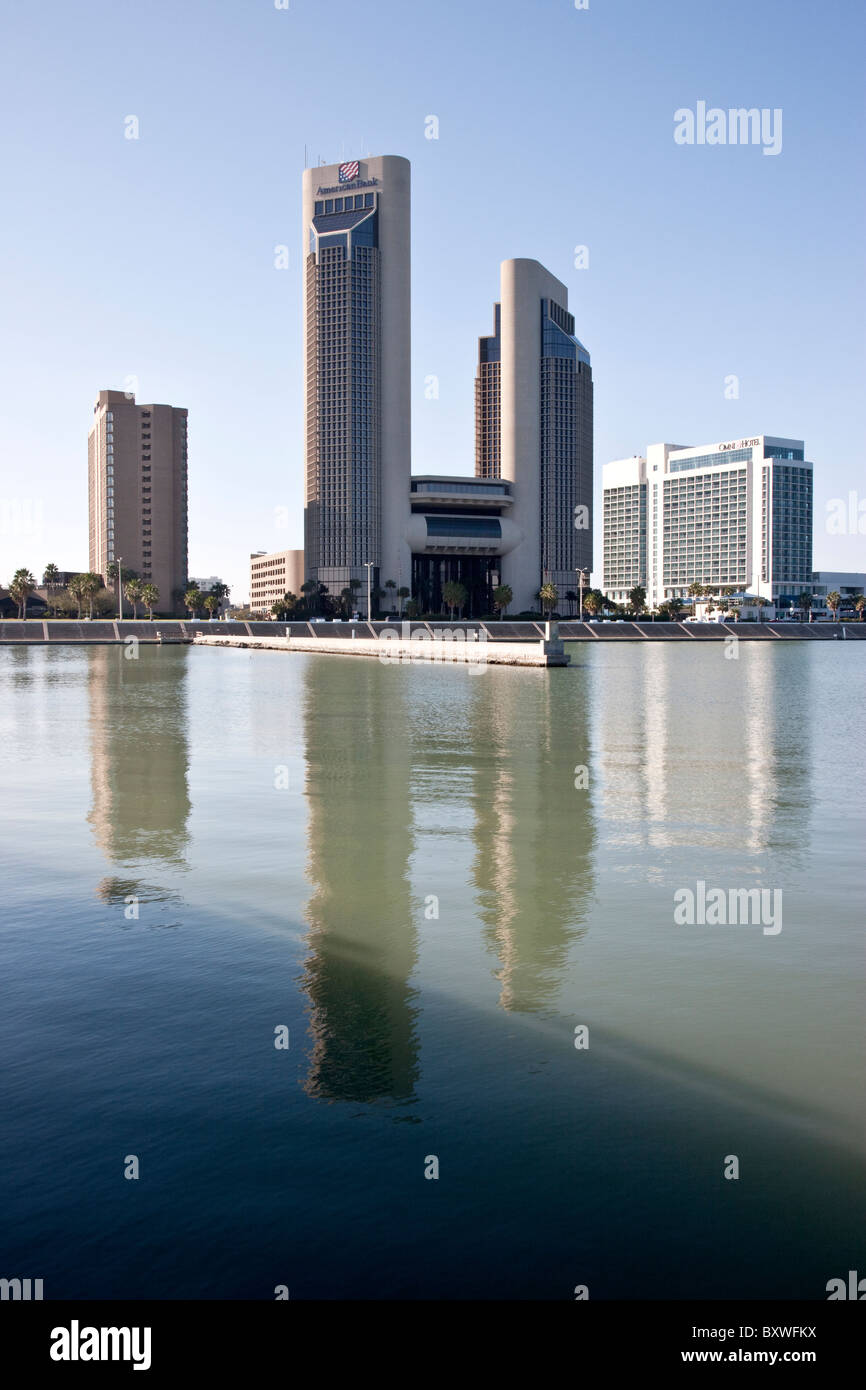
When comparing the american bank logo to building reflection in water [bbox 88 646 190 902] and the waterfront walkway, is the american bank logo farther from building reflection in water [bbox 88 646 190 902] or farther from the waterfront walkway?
the waterfront walkway

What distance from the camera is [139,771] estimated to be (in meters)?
31.0

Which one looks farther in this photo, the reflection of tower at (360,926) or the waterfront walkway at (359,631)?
the waterfront walkway at (359,631)

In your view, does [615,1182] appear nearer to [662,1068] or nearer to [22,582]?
[662,1068]

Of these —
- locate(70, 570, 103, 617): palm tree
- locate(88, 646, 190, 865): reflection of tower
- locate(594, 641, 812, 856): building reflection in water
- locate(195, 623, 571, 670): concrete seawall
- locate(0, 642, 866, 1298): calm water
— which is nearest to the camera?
locate(0, 642, 866, 1298): calm water

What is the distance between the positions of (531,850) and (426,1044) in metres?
9.69

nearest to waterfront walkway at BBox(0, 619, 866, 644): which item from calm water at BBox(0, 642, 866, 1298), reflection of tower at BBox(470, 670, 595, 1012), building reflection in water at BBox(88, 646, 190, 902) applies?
building reflection in water at BBox(88, 646, 190, 902)

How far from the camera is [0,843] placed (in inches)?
828

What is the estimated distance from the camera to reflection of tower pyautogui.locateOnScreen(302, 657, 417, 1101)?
10.6m

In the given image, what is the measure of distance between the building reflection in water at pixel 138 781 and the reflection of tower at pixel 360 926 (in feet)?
9.40

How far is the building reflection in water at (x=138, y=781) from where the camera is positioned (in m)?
19.9

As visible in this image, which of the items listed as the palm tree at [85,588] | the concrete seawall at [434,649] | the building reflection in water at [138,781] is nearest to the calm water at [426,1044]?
the building reflection in water at [138,781]

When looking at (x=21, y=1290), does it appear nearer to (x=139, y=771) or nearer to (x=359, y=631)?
(x=139, y=771)

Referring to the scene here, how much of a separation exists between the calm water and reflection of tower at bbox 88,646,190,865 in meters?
0.20
